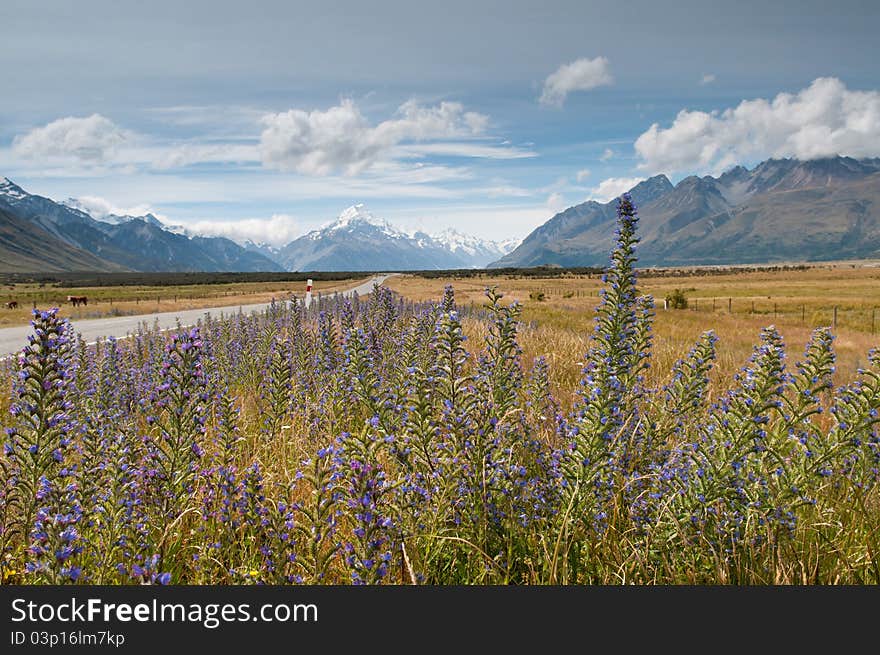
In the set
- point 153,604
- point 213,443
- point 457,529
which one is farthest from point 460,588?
point 213,443

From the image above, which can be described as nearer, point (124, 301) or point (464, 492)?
point (464, 492)

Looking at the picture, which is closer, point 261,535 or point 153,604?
point 153,604

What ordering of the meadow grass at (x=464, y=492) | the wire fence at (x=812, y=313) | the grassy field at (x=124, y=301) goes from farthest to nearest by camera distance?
1. the grassy field at (x=124, y=301)
2. the wire fence at (x=812, y=313)
3. the meadow grass at (x=464, y=492)

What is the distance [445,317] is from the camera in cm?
418

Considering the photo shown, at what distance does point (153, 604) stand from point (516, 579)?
2224 mm

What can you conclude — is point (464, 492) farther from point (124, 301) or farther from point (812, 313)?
point (124, 301)

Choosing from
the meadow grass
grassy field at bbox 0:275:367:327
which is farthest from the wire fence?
the meadow grass

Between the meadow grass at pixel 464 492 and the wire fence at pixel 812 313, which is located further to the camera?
the wire fence at pixel 812 313

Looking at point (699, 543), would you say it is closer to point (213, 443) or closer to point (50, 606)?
point (50, 606)

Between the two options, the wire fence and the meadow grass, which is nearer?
the meadow grass

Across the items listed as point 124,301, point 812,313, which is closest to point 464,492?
point 812,313

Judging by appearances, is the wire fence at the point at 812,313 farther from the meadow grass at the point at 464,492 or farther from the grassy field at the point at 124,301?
the meadow grass at the point at 464,492

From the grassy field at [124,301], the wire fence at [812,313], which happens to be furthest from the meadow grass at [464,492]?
the wire fence at [812,313]

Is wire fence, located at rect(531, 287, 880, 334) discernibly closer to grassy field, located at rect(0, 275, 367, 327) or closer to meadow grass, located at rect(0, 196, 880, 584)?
grassy field, located at rect(0, 275, 367, 327)
